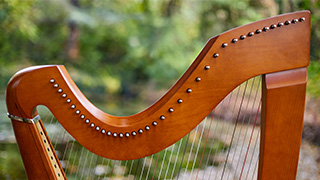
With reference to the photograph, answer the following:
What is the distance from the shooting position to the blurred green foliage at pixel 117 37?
504cm

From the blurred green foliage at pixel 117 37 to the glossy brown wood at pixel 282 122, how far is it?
13.8ft

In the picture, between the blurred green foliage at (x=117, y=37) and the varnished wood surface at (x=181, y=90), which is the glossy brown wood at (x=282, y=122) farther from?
the blurred green foliage at (x=117, y=37)

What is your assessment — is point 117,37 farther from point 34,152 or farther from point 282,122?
point 282,122

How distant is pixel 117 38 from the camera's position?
6211 millimetres

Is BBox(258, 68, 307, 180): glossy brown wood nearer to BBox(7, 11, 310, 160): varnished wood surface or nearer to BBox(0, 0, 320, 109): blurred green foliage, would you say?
BBox(7, 11, 310, 160): varnished wood surface

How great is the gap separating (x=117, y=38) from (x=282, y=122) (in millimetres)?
5702

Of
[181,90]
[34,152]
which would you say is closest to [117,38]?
[34,152]

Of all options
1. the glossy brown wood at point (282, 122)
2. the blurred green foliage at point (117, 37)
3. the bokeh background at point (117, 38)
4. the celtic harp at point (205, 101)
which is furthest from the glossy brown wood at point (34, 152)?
the blurred green foliage at point (117, 37)

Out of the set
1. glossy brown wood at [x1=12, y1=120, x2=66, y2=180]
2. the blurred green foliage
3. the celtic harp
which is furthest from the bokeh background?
the celtic harp

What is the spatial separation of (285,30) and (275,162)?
353 millimetres

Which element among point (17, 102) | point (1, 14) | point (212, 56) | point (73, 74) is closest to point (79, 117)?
point (17, 102)

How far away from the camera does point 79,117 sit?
0.90m

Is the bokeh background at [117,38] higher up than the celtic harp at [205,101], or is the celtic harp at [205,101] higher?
the bokeh background at [117,38]

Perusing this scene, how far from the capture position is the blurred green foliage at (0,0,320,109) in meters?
5.04
